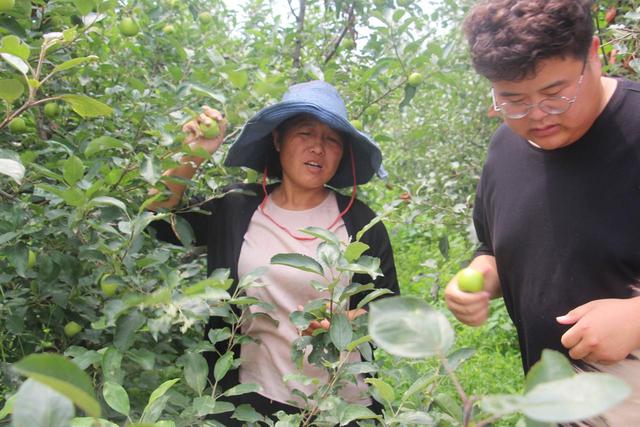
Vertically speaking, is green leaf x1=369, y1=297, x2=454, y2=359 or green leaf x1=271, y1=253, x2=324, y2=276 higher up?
green leaf x1=369, y1=297, x2=454, y2=359

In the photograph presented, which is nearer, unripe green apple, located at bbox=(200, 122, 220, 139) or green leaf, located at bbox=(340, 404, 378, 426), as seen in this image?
green leaf, located at bbox=(340, 404, 378, 426)

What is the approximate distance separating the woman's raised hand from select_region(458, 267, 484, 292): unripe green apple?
2.15 feet

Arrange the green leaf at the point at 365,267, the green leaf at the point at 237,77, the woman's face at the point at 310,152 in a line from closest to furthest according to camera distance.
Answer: the green leaf at the point at 365,267 < the green leaf at the point at 237,77 < the woman's face at the point at 310,152

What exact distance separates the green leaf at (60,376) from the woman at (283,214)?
3.44 ft

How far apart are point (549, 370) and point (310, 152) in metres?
1.26

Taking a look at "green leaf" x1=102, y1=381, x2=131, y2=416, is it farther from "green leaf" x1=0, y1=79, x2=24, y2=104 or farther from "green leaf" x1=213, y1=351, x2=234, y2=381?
"green leaf" x1=0, y1=79, x2=24, y2=104

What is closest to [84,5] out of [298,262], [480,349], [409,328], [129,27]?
[129,27]

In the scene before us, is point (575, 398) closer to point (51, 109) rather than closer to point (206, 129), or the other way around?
point (206, 129)

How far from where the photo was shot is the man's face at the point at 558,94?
113cm

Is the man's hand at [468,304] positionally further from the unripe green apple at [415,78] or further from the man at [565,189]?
the unripe green apple at [415,78]

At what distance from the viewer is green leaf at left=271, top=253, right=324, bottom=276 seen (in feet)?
3.71

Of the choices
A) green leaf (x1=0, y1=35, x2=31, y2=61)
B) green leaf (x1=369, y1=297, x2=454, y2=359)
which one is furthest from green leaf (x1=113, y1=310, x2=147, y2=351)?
green leaf (x1=369, y1=297, x2=454, y2=359)

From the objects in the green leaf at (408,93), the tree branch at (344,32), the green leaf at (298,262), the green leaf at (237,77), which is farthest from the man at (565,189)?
the tree branch at (344,32)

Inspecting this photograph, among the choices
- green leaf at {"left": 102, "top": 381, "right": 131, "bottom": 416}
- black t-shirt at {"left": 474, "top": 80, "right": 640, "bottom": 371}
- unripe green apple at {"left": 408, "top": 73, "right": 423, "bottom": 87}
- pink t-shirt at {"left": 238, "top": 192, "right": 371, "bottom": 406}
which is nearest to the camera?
green leaf at {"left": 102, "top": 381, "right": 131, "bottom": 416}
